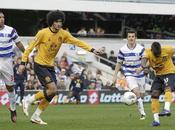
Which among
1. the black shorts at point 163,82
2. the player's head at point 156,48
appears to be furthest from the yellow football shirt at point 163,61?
the player's head at point 156,48

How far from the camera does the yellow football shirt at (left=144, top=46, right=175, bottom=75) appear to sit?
17531 mm

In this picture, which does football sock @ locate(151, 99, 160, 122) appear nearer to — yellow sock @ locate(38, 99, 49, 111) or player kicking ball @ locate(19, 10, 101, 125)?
player kicking ball @ locate(19, 10, 101, 125)

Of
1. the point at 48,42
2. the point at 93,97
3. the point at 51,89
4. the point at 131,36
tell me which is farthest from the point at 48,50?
the point at 93,97

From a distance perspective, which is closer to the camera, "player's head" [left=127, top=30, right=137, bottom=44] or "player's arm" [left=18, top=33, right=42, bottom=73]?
"player's arm" [left=18, top=33, right=42, bottom=73]

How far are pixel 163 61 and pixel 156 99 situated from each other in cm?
113

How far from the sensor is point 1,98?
3156 centimetres

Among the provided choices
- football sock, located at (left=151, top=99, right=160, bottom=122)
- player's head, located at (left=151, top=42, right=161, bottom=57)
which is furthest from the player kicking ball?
football sock, located at (left=151, top=99, right=160, bottom=122)

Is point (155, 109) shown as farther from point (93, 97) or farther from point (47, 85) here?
point (93, 97)

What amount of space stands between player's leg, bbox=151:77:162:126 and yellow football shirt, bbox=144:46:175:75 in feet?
0.95

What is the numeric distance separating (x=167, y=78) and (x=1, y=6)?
24483 mm

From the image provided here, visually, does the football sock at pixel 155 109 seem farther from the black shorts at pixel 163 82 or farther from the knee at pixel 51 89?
the knee at pixel 51 89

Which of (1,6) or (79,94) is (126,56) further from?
(1,6)

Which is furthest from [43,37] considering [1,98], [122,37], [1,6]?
[122,37]

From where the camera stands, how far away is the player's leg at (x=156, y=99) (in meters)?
16.8
